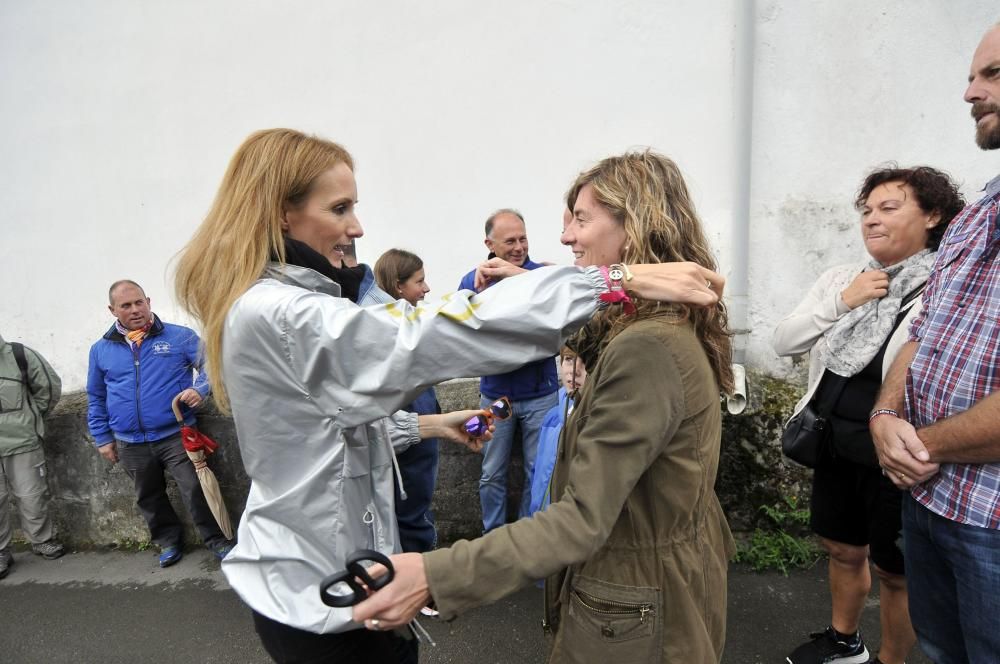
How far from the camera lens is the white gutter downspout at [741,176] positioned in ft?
→ 11.5

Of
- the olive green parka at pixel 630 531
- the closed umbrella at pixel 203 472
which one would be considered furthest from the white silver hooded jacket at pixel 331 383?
the closed umbrella at pixel 203 472

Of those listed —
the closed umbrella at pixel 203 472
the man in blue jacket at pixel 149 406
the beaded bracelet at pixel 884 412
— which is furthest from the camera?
the man in blue jacket at pixel 149 406

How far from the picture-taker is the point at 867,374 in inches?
88.9

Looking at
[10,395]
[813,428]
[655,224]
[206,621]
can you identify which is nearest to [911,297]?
[813,428]

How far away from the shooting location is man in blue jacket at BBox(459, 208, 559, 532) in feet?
11.7

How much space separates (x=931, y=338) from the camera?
5.36 ft

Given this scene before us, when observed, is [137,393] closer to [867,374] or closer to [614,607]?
[614,607]

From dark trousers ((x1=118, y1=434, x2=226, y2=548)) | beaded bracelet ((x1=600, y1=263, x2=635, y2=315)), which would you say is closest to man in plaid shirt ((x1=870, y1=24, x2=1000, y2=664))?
beaded bracelet ((x1=600, y1=263, x2=635, y2=315))

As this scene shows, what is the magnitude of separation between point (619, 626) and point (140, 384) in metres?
3.91

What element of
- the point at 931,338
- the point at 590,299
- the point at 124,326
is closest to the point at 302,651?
the point at 590,299

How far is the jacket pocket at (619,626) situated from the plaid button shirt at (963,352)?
0.89 meters

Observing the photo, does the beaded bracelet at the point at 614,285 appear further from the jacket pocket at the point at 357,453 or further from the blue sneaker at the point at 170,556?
the blue sneaker at the point at 170,556

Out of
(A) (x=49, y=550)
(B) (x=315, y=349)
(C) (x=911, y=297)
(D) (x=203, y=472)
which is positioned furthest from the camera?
(A) (x=49, y=550)

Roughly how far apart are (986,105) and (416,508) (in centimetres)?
266
